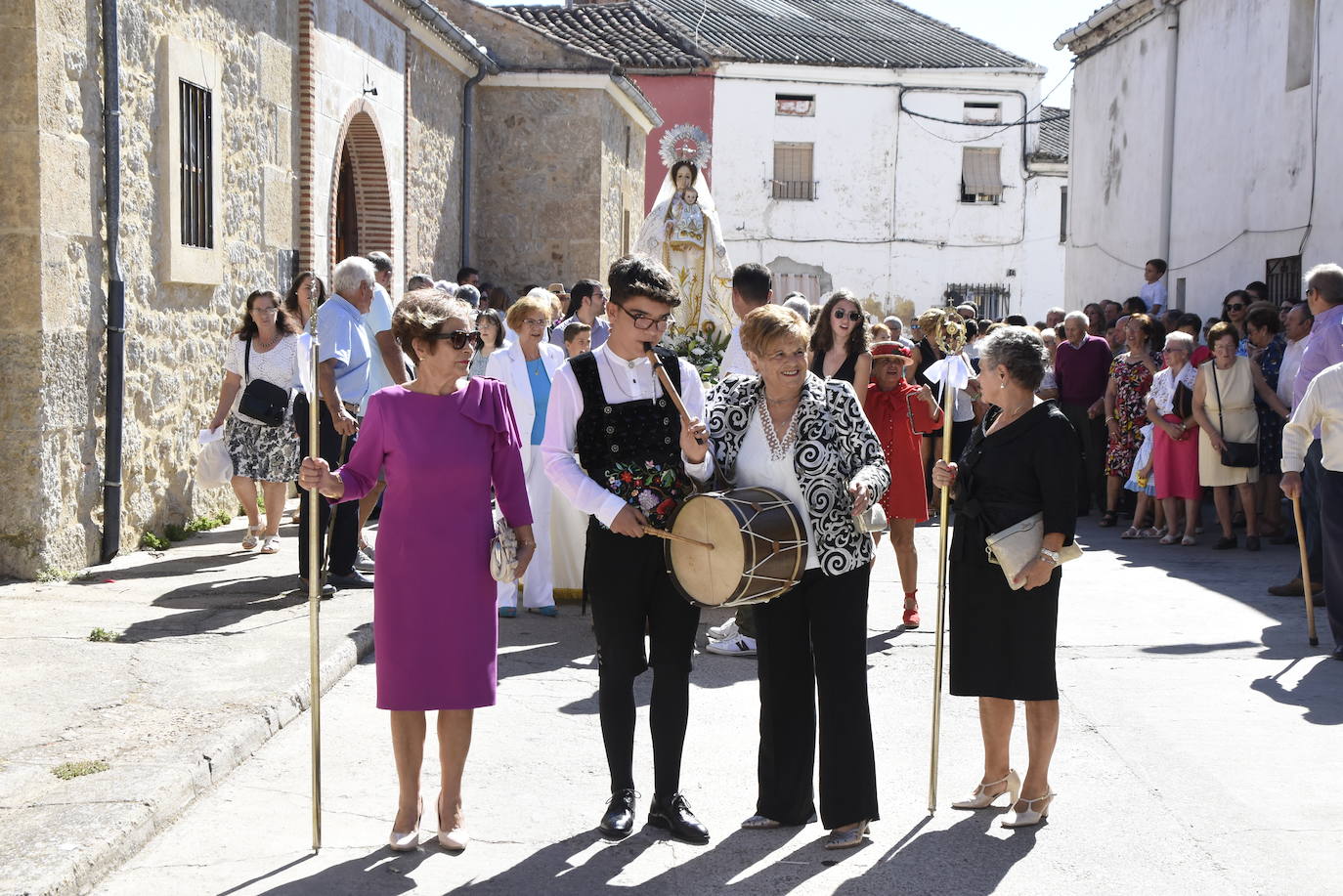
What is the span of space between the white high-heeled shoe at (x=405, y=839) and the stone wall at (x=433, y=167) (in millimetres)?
13831

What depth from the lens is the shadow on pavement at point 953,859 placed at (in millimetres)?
4508

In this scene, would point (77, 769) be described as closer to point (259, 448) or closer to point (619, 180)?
point (259, 448)

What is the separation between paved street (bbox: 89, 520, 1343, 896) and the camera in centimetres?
458

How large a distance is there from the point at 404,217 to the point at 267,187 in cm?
539

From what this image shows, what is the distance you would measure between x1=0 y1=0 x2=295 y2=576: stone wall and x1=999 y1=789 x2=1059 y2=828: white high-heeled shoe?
19.9 feet

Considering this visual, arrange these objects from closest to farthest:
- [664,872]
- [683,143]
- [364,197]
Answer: [664,872]
[364,197]
[683,143]

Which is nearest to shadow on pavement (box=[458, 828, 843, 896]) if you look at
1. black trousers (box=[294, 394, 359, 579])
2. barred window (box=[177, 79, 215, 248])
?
black trousers (box=[294, 394, 359, 579])

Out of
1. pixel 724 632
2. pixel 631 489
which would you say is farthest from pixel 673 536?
pixel 724 632

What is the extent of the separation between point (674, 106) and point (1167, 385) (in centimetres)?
2699

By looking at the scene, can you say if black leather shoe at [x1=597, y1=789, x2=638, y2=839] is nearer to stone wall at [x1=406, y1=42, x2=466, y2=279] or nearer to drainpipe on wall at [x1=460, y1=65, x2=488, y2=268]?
stone wall at [x1=406, y1=42, x2=466, y2=279]

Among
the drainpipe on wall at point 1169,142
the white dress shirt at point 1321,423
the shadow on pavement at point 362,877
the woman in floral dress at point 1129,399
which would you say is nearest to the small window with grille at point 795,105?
the drainpipe on wall at point 1169,142

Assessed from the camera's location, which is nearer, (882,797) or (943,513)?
(943,513)

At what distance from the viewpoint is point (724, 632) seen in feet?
26.0

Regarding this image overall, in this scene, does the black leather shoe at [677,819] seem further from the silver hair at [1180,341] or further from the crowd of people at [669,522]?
the silver hair at [1180,341]
